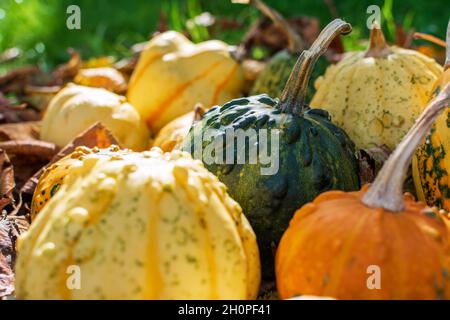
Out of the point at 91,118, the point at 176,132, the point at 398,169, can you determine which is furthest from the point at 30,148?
the point at 398,169

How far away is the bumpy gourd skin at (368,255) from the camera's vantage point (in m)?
1.77

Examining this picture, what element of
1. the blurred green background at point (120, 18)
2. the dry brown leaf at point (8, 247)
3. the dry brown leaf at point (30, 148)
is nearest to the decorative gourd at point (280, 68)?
the dry brown leaf at point (30, 148)

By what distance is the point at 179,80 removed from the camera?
3.76 meters

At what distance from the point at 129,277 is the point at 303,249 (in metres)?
0.45

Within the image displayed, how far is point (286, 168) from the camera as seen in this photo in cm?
229

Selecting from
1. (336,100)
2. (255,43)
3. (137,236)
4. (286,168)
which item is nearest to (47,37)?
(255,43)

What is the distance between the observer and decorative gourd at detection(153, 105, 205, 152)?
2959 mm

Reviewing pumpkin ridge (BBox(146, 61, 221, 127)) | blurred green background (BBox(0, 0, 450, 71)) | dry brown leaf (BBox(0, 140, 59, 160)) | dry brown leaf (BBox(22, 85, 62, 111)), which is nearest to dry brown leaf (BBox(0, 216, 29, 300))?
dry brown leaf (BBox(0, 140, 59, 160))

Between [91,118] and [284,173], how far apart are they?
1.37 m

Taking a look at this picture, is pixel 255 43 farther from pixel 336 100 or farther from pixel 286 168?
pixel 286 168

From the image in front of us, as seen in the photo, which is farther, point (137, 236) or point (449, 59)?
point (449, 59)

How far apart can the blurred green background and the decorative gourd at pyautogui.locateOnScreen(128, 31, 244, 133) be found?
2.25m

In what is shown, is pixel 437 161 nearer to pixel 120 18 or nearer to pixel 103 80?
pixel 103 80

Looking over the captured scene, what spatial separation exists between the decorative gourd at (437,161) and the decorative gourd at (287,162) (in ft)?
0.73
